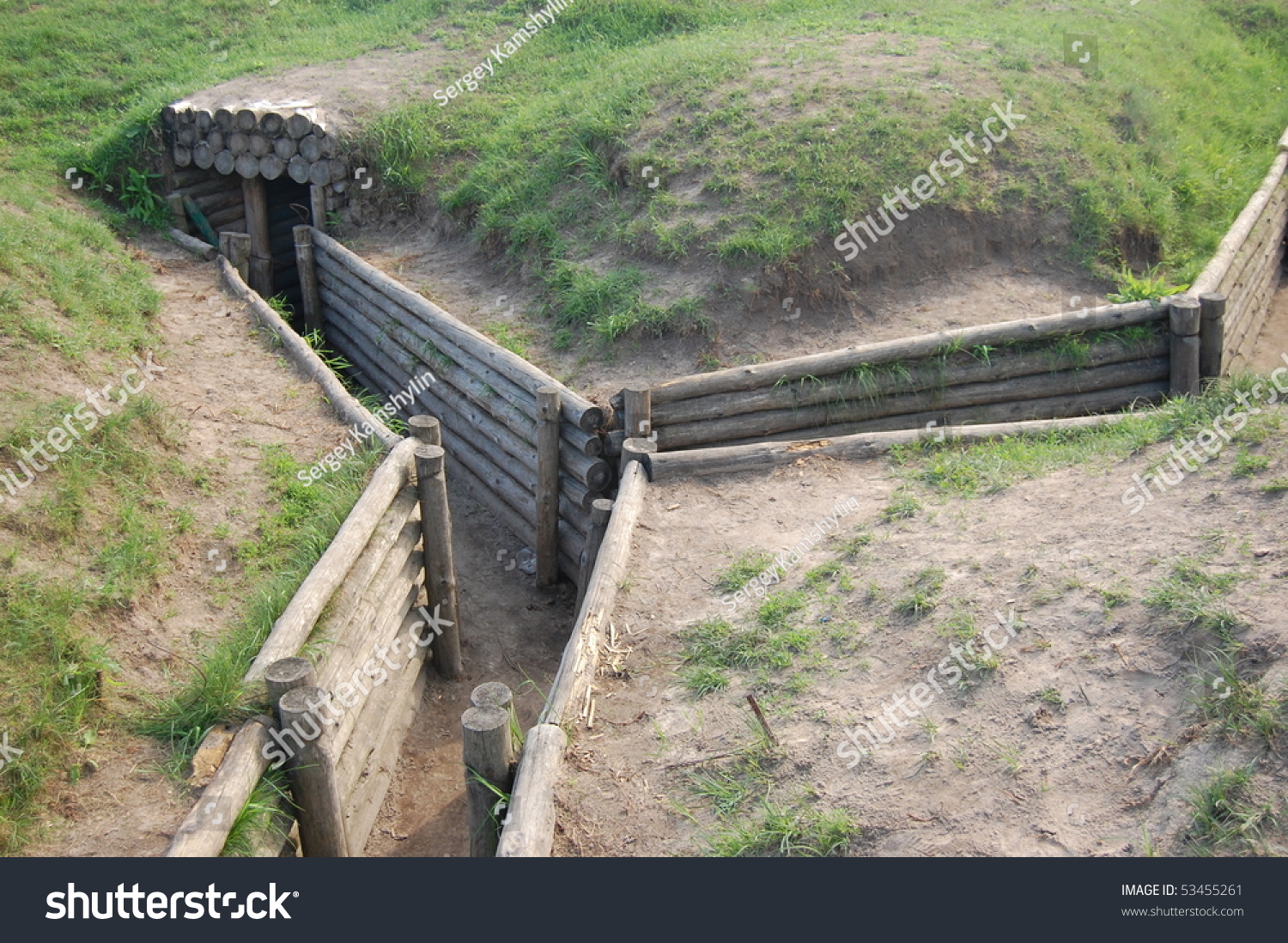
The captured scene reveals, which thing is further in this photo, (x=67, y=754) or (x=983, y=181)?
(x=983, y=181)

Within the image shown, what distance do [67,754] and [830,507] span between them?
14.7 feet

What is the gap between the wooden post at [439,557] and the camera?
7.13 m

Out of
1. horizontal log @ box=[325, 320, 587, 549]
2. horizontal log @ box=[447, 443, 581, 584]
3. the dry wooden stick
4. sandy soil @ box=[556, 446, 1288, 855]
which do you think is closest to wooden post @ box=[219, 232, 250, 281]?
horizontal log @ box=[325, 320, 587, 549]

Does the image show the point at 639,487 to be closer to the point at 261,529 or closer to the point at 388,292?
the point at 261,529

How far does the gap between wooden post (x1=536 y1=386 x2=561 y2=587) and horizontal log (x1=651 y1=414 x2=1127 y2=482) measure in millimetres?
1109

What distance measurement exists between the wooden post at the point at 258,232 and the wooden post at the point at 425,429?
6368 millimetres

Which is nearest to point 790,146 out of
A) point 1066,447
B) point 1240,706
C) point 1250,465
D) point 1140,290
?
point 1140,290

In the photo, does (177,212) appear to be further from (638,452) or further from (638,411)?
(638,452)

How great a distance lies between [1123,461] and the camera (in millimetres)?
6785

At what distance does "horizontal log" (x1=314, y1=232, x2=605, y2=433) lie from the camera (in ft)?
26.6

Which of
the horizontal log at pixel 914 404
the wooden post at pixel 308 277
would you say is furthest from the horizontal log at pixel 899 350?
the wooden post at pixel 308 277

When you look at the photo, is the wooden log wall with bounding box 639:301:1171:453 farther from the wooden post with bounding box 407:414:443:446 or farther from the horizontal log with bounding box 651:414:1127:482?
the wooden post with bounding box 407:414:443:446

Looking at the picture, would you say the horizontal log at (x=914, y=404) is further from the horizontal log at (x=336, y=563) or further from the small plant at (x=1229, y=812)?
the small plant at (x=1229, y=812)

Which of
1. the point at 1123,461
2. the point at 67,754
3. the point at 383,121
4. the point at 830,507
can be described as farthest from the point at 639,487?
the point at 383,121
